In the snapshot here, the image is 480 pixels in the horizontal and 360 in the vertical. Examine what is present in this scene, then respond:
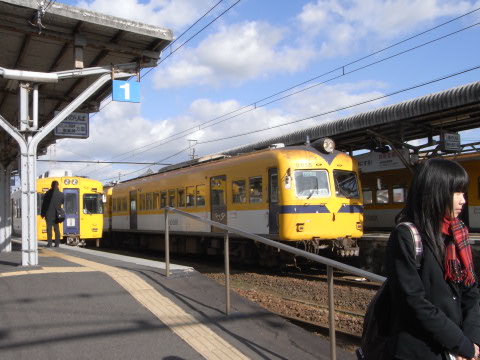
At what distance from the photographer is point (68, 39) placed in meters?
8.70

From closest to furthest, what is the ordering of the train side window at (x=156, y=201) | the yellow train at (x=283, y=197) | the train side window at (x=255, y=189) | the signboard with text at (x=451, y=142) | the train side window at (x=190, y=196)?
the yellow train at (x=283, y=197), the train side window at (x=255, y=189), the signboard with text at (x=451, y=142), the train side window at (x=190, y=196), the train side window at (x=156, y=201)

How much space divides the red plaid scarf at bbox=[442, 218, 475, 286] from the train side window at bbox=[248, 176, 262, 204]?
30.8 feet

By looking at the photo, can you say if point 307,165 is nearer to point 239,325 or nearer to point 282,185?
point 282,185

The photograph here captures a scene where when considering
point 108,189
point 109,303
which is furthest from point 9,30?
point 108,189

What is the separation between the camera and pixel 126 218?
2045 centimetres

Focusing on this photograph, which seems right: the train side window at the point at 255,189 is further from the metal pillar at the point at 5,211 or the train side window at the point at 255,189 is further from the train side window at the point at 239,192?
the metal pillar at the point at 5,211

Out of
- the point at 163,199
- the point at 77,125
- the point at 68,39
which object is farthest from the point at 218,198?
the point at 68,39

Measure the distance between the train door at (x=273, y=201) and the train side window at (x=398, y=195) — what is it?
738 centimetres

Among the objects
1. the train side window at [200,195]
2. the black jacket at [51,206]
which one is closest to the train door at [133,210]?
the train side window at [200,195]

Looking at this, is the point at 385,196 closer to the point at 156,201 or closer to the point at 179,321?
the point at 156,201

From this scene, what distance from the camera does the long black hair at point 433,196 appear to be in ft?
7.13

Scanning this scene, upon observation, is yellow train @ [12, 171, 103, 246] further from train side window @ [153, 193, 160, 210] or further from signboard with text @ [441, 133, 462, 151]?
signboard with text @ [441, 133, 462, 151]

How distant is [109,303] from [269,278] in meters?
6.10

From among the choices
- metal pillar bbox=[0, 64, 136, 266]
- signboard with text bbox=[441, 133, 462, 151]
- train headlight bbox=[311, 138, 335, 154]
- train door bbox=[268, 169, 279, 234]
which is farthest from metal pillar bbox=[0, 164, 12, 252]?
signboard with text bbox=[441, 133, 462, 151]
